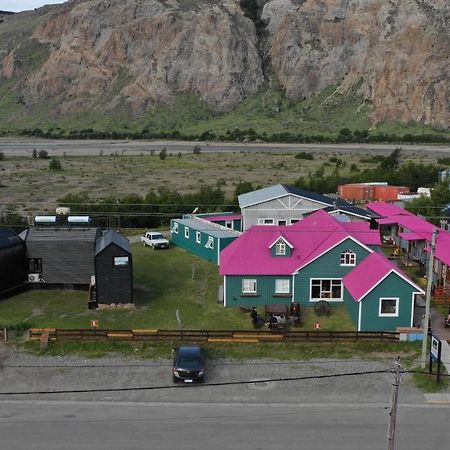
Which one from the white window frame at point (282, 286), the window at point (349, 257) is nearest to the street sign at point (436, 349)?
the window at point (349, 257)

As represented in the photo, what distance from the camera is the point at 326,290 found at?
30.5m

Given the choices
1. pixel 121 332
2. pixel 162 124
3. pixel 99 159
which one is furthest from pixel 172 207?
pixel 162 124

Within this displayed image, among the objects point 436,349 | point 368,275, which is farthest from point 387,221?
point 436,349

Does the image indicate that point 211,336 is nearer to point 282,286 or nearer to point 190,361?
point 190,361

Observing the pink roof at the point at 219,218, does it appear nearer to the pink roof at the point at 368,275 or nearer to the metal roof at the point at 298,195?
the metal roof at the point at 298,195

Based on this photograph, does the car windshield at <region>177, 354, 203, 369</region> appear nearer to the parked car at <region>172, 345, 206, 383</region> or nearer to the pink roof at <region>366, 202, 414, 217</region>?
the parked car at <region>172, 345, 206, 383</region>

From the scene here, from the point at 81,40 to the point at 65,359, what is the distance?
170 meters

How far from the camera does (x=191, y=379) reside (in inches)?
Answer: 848

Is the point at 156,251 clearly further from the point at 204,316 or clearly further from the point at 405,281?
the point at 405,281

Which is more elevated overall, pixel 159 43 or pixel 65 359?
pixel 159 43

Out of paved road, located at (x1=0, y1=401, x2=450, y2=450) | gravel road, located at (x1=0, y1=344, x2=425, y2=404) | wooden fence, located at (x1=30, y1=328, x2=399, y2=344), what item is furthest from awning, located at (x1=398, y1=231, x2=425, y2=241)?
paved road, located at (x1=0, y1=401, x2=450, y2=450)

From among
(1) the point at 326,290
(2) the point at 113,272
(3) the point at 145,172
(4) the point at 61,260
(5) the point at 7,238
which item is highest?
(5) the point at 7,238

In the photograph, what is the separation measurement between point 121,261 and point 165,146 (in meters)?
103

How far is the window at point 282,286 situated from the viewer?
30.2 metres
